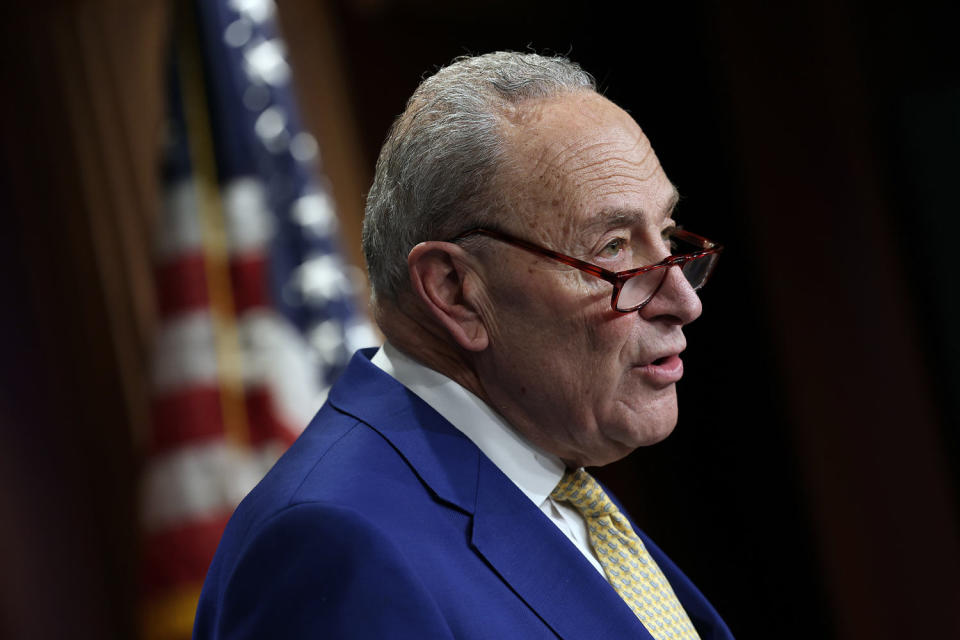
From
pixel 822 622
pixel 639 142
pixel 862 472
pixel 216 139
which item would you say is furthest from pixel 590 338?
pixel 822 622

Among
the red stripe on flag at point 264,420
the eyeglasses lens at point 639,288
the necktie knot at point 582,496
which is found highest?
the eyeglasses lens at point 639,288

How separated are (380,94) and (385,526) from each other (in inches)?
121

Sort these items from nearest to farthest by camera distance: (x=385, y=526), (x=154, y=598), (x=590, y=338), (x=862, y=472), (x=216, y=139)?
(x=385, y=526)
(x=590, y=338)
(x=154, y=598)
(x=216, y=139)
(x=862, y=472)

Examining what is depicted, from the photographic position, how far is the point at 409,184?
1.28 metres

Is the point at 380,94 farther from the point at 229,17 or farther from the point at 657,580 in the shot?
the point at 657,580

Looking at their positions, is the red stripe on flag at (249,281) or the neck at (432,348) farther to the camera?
the red stripe on flag at (249,281)

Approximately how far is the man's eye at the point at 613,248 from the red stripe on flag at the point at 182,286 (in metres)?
1.87

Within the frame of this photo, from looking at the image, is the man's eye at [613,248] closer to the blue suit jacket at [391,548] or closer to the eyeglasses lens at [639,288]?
the eyeglasses lens at [639,288]

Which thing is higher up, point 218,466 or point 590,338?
point 590,338

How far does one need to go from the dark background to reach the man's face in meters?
1.73

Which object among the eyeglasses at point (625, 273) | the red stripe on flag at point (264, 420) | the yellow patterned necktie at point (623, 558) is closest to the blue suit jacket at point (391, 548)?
the yellow patterned necktie at point (623, 558)

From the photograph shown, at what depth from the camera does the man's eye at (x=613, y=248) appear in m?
1.27

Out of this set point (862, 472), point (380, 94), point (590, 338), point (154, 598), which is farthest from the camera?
point (380, 94)

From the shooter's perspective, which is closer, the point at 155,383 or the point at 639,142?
the point at 639,142
